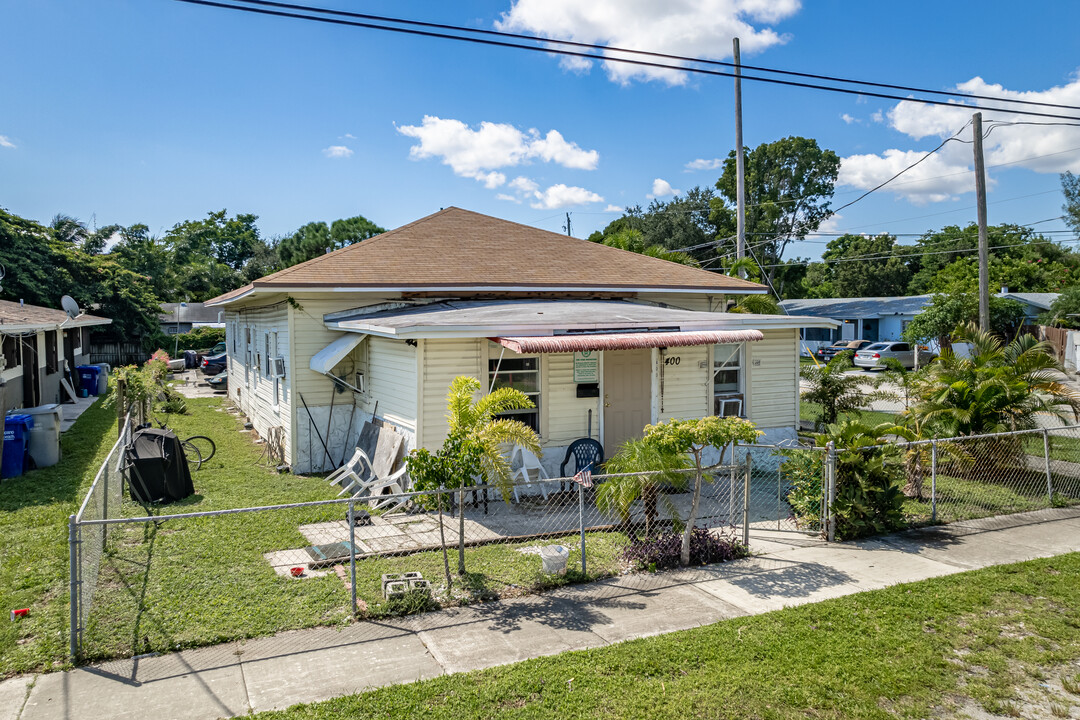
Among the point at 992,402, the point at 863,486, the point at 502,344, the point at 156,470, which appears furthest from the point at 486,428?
the point at 992,402

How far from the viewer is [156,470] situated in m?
10.6

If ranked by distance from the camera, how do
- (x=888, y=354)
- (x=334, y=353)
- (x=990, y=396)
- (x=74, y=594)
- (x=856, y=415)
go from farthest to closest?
(x=888, y=354)
(x=856, y=415)
(x=334, y=353)
(x=990, y=396)
(x=74, y=594)

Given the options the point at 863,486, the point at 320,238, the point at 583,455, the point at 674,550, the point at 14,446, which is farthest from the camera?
the point at 320,238

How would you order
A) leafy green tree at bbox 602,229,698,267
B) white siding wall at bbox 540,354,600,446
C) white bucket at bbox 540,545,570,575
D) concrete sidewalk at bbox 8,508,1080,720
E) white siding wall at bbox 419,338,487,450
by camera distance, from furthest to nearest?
1. leafy green tree at bbox 602,229,698,267
2. white siding wall at bbox 540,354,600,446
3. white siding wall at bbox 419,338,487,450
4. white bucket at bbox 540,545,570,575
5. concrete sidewalk at bbox 8,508,1080,720

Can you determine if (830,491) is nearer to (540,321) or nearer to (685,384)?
(685,384)

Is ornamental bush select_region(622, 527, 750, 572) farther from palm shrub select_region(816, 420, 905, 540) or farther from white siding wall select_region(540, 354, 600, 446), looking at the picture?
white siding wall select_region(540, 354, 600, 446)

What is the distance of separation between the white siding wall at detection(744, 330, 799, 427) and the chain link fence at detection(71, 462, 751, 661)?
3.62 m

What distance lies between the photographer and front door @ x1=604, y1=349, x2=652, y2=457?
12594 mm

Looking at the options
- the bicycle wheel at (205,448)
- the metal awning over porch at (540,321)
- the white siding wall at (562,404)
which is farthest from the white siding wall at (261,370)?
the white siding wall at (562,404)

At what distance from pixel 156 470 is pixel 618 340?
7.55 m

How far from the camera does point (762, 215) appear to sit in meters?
57.0

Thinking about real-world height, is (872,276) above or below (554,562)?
above

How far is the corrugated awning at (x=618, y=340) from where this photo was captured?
10.4m

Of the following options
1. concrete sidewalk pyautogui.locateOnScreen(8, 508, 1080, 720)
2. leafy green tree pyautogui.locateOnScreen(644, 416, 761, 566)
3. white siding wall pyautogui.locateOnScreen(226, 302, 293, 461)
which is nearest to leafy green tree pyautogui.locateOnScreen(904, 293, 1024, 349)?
concrete sidewalk pyautogui.locateOnScreen(8, 508, 1080, 720)
